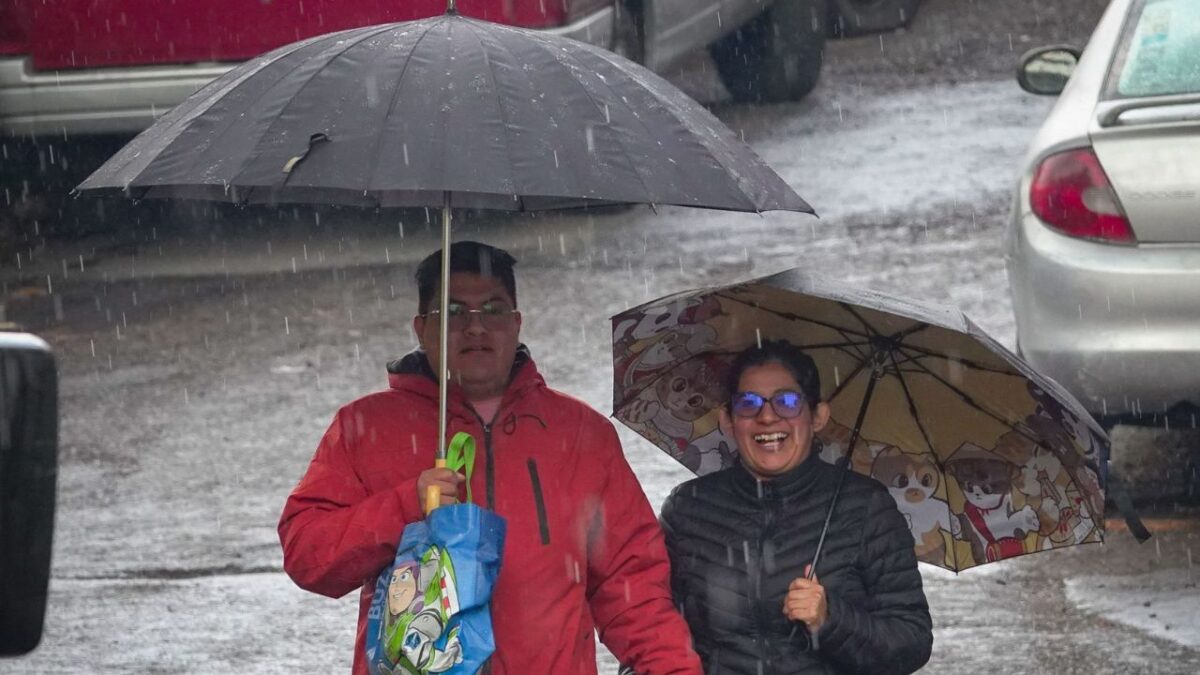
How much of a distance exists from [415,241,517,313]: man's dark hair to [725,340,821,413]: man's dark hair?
1.51ft

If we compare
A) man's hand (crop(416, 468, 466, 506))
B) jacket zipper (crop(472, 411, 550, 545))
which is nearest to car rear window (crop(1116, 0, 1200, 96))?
jacket zipper (crop(472, 411, 550, 545))

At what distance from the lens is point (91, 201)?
441 inches

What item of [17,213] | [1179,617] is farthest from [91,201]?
[1179,617]

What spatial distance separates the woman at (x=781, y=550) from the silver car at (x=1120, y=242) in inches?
79.2

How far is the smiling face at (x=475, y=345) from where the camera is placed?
12.6ft

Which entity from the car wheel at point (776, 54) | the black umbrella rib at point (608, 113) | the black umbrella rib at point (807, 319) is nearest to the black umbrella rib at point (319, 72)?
the black umbrella rib at point (608, 113)

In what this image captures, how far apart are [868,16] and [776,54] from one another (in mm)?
2615

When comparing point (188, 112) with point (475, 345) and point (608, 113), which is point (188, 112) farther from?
point (608, 113)

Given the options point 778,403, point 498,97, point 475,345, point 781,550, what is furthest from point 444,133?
point 781,550

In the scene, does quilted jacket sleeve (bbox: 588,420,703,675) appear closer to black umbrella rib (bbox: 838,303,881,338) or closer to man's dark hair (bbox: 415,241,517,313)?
man's dark hair (bbox: 415,241,517,313)

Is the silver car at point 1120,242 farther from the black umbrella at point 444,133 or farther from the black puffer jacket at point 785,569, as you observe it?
the black umbrella at point 444,133

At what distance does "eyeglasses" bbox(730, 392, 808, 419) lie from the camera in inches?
153

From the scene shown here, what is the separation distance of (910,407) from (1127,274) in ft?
6.15

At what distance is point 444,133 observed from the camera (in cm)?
341
